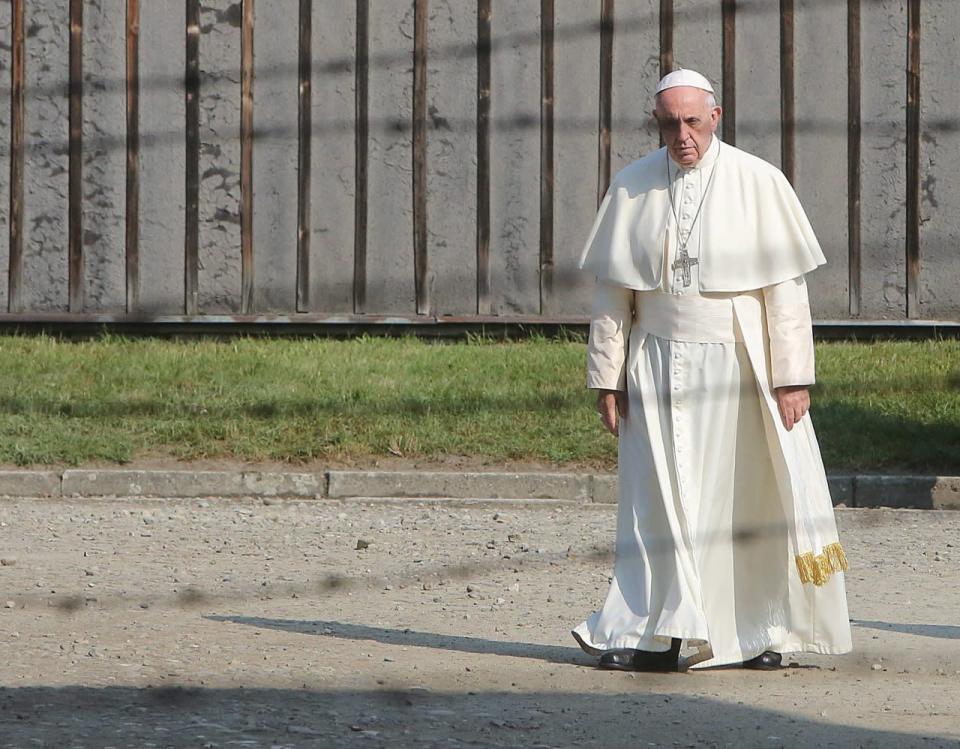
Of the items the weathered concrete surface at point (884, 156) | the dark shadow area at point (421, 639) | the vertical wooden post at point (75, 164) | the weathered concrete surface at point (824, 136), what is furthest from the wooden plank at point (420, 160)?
the dark shadow area at point (421, 639)

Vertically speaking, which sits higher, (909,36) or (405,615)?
(909,36)

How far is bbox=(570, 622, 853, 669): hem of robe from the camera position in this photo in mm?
5465

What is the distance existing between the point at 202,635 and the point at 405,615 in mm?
857

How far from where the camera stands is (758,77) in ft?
44.5

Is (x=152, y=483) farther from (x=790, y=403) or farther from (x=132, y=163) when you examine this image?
(x=790, y=403)

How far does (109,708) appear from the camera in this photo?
16.0ft

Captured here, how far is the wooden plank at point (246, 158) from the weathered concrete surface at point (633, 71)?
291cm

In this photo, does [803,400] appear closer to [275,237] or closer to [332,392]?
→ [332,392]

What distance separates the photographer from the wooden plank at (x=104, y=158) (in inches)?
539

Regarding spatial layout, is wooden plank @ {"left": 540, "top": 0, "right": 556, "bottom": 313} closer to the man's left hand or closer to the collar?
the collar

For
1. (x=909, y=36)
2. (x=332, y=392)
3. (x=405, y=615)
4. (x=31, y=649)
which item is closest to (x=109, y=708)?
(x=31, y=649)

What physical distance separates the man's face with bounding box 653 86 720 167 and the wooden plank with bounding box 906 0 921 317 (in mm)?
8429

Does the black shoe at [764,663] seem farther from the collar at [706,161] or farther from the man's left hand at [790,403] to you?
the collar at [706,161]


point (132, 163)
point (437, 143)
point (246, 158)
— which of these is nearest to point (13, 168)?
point (132, 163)
